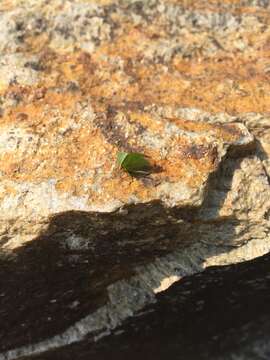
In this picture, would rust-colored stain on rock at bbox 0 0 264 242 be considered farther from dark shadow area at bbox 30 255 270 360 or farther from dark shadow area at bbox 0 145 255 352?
dark shadow area at bbox 30 255 270 360

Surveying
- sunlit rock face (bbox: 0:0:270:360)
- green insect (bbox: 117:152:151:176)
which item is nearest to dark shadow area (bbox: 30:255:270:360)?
sunlit rock face (bbox: 0:0:270:360)

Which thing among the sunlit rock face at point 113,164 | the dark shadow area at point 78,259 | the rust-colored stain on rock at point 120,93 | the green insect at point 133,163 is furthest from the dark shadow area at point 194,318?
the green insect at point 133,163

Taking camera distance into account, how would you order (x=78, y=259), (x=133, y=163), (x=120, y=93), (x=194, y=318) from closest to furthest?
1. (x=133, y=163)
2. (x=78, y=259)
3. (x=194, y=318)
4. (x=120, y=93)

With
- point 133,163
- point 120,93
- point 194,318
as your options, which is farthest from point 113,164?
point 194,318

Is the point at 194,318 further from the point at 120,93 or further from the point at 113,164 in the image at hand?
the point at 120,93

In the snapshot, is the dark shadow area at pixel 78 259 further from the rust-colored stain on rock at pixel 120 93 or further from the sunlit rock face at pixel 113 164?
the rust-colored stain on rock at pixel 120 93

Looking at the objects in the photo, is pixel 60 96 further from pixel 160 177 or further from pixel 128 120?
pixel 160 177

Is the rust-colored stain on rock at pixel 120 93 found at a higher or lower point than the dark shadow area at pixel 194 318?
higher
